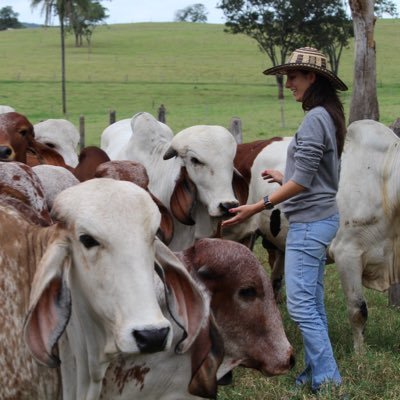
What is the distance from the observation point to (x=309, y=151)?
4.93 m

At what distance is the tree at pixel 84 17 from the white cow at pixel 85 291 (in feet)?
141

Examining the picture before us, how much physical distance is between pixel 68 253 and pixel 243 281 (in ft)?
3.95

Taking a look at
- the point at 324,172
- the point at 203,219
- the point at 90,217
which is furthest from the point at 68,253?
the point at 203,219

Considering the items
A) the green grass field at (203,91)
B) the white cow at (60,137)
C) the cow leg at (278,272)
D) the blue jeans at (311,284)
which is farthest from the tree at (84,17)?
the blue jeans at (311,284)

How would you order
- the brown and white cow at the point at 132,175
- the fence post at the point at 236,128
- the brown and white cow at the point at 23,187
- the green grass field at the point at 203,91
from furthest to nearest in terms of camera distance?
the fence post at the point at 236,128 → the green grass field at the point at 203,91 → the brown and white cow at the point at 132,175 → the brown and white cow at the point at 23,187

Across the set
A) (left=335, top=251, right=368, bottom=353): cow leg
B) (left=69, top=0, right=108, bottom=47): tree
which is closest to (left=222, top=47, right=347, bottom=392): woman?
(left=335, top=251, right=368, bottom=353): cow leg

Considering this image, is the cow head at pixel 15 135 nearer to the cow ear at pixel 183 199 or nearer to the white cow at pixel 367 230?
the cow ear at pixel 183 199

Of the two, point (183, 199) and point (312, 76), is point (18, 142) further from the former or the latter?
point (312, 76)

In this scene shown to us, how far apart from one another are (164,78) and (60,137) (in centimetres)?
4255

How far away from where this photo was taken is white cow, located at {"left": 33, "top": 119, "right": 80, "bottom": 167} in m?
8.35

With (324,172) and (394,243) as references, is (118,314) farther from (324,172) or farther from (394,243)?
(394,243)

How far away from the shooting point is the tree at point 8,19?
10631 cm

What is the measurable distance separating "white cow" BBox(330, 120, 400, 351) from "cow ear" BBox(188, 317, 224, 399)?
2.70 metres

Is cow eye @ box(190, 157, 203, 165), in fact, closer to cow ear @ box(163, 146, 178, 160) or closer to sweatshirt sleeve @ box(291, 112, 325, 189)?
cow ear @ box(163, 146, 178, 160)
